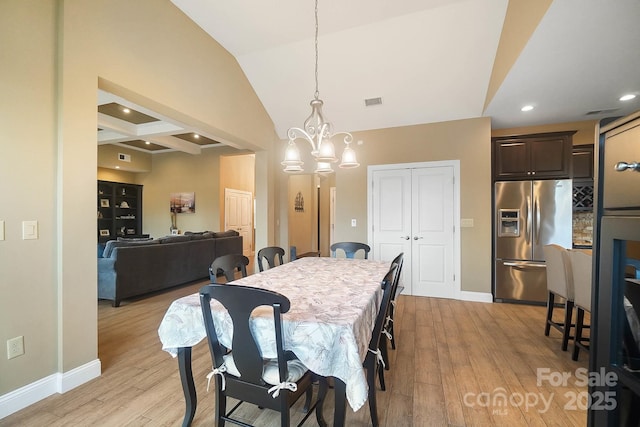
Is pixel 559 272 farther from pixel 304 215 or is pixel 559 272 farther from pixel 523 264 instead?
pixel 304 215

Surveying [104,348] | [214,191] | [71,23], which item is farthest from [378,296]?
[214,191]

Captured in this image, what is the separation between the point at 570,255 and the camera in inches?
102

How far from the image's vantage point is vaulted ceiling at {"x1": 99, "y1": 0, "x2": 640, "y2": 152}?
2369 mm

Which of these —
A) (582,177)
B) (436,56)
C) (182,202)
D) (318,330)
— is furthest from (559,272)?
(182,202)

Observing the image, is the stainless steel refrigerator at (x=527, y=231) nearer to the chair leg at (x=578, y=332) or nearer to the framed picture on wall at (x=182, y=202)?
the chair leg at (x=578, y=332)

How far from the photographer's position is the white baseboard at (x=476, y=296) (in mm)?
4150

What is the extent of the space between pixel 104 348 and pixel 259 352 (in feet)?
7.58

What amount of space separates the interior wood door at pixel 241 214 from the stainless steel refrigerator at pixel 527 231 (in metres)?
6.23

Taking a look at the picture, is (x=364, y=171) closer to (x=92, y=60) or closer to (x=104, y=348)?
(x=92, y=60)

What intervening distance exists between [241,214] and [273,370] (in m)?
7.32

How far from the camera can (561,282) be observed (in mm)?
2727

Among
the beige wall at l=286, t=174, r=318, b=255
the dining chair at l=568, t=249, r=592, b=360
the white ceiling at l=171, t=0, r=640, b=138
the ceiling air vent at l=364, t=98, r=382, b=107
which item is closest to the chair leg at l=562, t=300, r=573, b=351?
the dining chair at l=568, t=249, r=592, b=360

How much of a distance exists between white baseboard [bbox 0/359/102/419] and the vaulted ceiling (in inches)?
121

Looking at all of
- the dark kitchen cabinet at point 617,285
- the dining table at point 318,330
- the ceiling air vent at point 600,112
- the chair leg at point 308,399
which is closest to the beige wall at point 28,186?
the dining table at point 318,330
